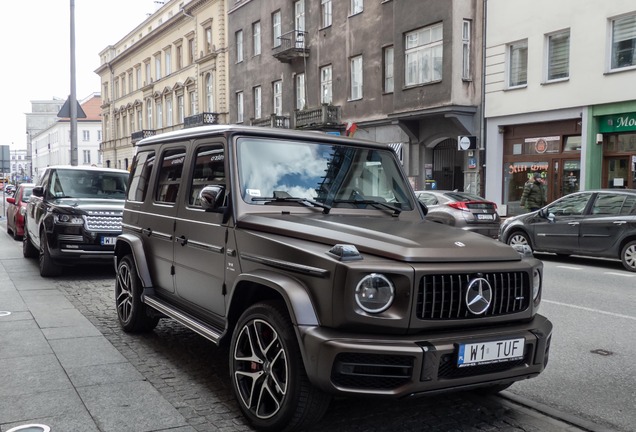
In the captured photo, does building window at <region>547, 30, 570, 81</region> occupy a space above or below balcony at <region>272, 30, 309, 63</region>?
below

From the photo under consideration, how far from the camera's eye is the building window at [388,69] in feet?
81.5

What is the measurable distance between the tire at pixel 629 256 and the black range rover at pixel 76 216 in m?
9.17

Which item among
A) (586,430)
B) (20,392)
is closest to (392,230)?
(586,430)

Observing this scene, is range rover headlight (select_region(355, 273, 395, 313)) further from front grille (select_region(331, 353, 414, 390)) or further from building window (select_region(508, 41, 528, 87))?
building window (select_region(508, 41, 528, 87))

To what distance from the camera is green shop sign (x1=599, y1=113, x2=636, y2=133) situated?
17.3m

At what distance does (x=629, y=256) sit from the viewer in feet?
38.0

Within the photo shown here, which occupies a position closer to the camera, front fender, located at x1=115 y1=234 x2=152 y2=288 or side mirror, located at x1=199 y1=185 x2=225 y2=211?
side mirror, located at x1=199 y1=185 x2=225 y2=211

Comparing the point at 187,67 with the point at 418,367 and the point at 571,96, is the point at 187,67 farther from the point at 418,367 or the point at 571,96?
the point at 418,367

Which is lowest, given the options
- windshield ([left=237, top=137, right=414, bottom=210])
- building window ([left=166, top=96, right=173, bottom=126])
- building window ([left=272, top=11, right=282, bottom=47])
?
windshield ([left=237, top=137, right=414, bottom=210])

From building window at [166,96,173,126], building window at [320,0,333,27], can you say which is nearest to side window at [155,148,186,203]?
building window at [320,0,333,27]

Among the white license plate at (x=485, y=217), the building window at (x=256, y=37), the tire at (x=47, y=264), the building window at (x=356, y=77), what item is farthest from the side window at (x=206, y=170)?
the building window at (x=256, y=37)

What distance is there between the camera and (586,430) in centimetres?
391

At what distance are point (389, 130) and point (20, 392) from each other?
71.9 feet

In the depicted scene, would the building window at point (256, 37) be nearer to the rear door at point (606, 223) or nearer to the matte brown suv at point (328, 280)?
the rear door at point (606, 223)
